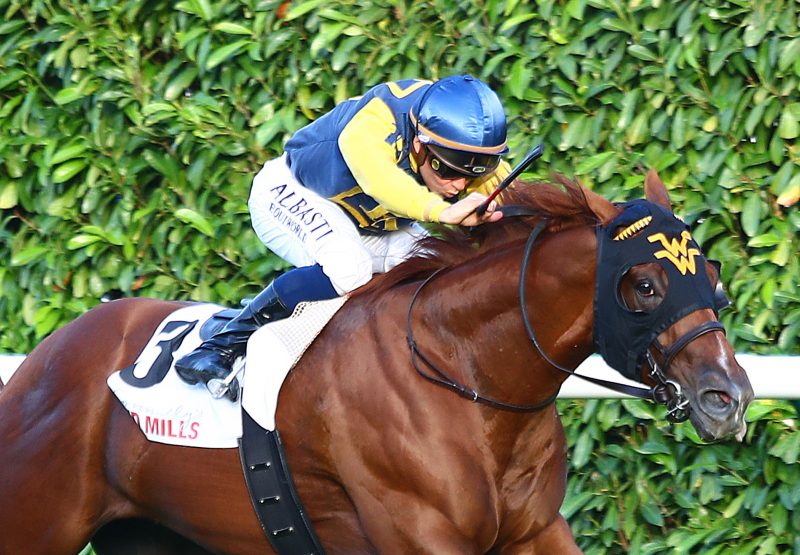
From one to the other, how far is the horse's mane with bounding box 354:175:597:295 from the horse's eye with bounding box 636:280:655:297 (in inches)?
11.0

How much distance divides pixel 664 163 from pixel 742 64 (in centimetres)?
46

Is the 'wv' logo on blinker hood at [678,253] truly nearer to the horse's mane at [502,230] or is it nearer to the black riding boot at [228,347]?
the horse's mane at [502,230]

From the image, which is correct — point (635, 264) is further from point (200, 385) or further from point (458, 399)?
point (200, 385)

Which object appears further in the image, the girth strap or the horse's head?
the girth strap

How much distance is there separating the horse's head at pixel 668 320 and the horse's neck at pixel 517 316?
0.09m

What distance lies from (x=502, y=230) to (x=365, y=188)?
43 centimetres

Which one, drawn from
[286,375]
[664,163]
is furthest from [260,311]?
[664,163]

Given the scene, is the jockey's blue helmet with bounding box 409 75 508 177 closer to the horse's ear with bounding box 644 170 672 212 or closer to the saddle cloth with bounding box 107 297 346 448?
the horse's ear with bounding box 644 170 672 212

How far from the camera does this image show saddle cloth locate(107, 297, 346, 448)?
4.02 metres

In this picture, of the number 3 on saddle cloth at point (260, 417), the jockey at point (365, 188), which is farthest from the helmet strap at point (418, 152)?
the number 3 on saddle cloth at point (260, 417)

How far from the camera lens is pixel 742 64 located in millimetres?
4766

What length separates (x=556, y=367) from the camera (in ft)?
11.9

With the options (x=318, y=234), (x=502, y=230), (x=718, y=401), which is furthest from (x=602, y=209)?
(x=318, y=234)

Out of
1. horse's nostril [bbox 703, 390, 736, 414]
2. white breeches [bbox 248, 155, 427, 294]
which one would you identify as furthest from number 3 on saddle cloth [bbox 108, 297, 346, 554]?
horse's nostril [bbox 703, 390, 736, 414]
